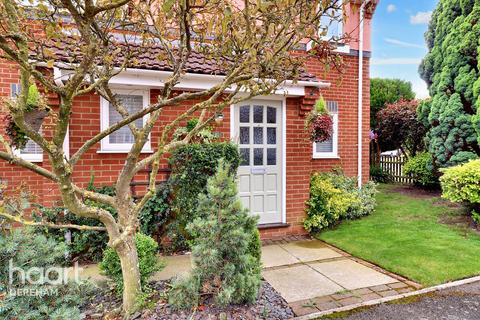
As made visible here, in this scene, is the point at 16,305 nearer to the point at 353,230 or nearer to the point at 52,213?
the point at 52,213

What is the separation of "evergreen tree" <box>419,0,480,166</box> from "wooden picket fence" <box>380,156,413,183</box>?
2.73 metres

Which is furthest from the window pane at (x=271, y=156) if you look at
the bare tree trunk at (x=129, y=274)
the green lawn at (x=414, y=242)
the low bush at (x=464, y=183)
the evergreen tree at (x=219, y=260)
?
the bare tree trunk at (x=129, y=274)

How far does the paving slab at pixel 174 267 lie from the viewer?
4.52 metres

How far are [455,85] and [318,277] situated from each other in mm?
8128

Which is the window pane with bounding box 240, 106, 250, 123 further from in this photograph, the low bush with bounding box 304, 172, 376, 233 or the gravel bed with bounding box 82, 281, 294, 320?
the gravel bed with bounding box 82, 281, 294, 320

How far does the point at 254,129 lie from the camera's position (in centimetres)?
681

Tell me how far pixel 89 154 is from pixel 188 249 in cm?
247

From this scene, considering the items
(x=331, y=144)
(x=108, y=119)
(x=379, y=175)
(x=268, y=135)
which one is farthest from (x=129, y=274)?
(x=379, y=175)

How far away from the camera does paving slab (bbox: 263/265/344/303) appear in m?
4.08

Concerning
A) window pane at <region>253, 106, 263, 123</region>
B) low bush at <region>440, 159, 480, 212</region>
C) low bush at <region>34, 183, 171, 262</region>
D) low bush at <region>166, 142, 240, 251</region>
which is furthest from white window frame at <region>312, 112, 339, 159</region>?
low bush at <region>34, 183, 171, 262</region>

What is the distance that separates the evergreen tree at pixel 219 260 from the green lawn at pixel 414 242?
2.77m

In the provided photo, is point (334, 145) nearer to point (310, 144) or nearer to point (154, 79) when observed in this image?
point (310, 144)

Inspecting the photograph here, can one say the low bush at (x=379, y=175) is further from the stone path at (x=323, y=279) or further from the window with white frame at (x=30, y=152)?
the window with white frame at (x=30, y=152)

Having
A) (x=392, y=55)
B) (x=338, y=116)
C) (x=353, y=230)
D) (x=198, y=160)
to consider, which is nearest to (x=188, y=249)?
(x=198, y=160)
